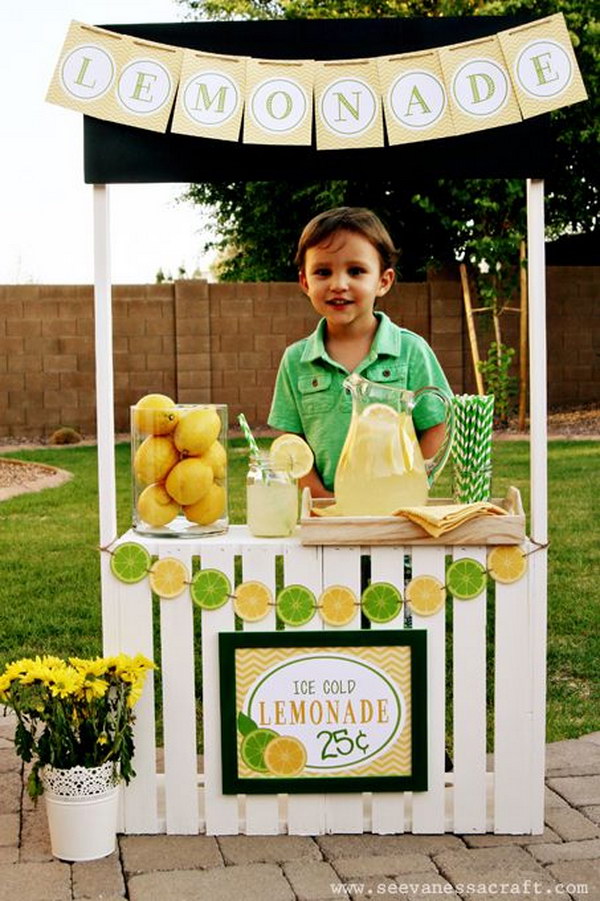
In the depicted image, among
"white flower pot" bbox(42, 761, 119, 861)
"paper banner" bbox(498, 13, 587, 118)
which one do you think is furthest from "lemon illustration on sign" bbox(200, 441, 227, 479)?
"paper banner" bbox(498, 13, 587, 118)

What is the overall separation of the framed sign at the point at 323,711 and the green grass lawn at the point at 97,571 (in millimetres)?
937

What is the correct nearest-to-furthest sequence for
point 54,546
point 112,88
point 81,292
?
point 112,88 < point 54,546 < point 81,292

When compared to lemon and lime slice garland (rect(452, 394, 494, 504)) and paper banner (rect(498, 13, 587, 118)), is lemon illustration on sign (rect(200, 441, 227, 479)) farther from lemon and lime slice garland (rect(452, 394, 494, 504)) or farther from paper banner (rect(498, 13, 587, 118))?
paper banner (rect(498, 13, 587, 118))

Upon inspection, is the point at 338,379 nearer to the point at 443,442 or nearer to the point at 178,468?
the point at 443,442

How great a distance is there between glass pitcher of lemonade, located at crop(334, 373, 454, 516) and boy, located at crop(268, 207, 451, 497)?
30 cm

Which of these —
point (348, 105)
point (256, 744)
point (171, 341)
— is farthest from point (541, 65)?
point (171, 341)

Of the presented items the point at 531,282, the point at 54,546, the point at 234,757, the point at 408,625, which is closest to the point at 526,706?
the point at 408,625

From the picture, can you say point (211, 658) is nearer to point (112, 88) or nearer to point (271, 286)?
point (112, 88)

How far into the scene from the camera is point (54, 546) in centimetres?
627

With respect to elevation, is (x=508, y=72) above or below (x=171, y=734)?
above

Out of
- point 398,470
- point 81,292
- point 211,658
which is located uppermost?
point 81,292

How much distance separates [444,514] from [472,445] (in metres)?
0.26

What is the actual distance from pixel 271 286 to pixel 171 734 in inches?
414

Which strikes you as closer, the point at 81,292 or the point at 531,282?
the point at 531,282
